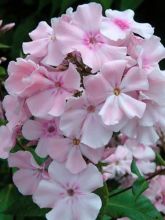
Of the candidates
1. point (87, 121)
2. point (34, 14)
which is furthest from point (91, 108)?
point (34, 14)

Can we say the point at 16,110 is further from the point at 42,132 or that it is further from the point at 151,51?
the point at 151,51

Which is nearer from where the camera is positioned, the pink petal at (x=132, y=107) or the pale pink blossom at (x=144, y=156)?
the pink petal at (x=132, y=107)

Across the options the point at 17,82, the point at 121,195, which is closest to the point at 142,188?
the point at 121,195

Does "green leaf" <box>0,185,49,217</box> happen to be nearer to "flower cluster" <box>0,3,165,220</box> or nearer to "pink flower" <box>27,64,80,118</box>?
"flower cluster" <box>0,3,165,220</box>

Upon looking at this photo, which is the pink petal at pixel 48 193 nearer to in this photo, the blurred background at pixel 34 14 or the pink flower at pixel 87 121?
the pink flower at pixel 87 121

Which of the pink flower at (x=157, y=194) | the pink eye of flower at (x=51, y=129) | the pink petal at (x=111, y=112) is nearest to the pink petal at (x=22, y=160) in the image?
the pink eye of flower at (x=51, y=129)

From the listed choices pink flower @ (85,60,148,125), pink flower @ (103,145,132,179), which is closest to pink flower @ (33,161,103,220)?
pink flower @ (85,60,148,125)
